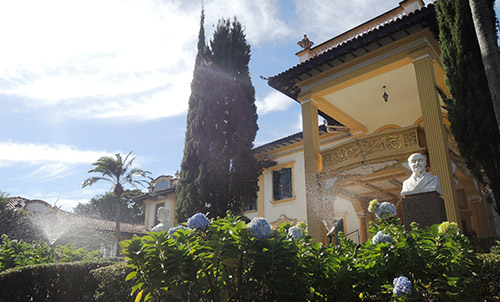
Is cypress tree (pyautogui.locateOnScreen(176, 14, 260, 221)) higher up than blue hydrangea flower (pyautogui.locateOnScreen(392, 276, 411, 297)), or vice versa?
cypress tree (pyautogui.locateOnScreen(176, 14, 260, 221))

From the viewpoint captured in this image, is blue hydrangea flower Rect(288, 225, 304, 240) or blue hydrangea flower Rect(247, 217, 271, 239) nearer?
blue hydrangea flower Rect(247, 217, 271, 239)

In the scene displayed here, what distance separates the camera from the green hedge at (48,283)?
22.4 feet

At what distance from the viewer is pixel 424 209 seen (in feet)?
20.1

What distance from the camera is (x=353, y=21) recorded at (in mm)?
12273

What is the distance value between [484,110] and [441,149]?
1595 millimetres

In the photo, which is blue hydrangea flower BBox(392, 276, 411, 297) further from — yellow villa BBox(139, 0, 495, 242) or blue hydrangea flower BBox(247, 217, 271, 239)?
yellow villa BBox(139, 0, 495, 242)

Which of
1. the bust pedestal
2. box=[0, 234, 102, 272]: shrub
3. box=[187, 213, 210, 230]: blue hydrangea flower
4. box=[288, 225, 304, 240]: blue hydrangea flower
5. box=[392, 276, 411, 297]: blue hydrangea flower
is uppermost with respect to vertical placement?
the bust pedestal

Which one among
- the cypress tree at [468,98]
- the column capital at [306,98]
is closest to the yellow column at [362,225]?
the column capital at [306,98]

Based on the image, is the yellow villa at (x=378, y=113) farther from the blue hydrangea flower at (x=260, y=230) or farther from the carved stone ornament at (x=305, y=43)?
the blue hydrangea flower at (x=260, y=230)

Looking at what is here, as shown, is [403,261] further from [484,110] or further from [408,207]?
Answer: [484,110]

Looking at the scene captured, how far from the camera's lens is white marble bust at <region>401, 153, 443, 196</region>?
6.18 meters

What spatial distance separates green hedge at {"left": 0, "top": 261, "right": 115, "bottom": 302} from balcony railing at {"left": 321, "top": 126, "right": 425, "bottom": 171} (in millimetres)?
7415

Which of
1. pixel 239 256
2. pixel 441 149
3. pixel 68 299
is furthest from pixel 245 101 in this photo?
pixel 239 256

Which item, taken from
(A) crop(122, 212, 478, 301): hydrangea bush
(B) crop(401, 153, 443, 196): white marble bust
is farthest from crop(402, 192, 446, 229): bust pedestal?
(A) crop(122, 212, 478, 301): hydrangea bush
